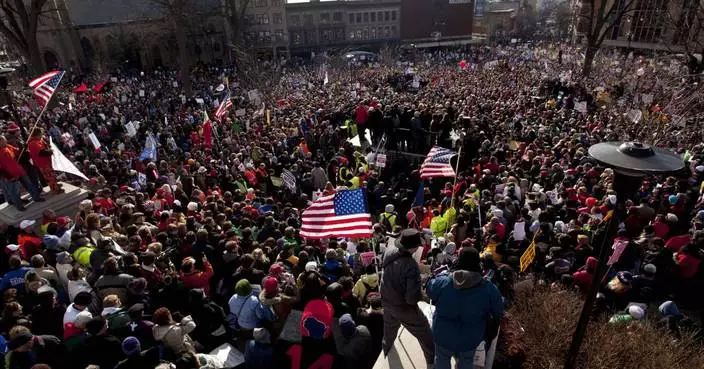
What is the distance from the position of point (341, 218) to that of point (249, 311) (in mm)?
2146

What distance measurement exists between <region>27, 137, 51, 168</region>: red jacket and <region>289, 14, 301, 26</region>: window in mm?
63629

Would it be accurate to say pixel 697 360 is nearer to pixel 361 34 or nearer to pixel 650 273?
pixel 650 273

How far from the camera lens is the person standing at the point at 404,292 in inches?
175

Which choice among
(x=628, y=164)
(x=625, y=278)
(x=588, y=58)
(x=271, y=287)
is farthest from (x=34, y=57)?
(x=588, y=58)

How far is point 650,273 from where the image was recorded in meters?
6.50

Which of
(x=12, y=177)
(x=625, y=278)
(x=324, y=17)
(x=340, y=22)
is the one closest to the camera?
(x=625, y=278)

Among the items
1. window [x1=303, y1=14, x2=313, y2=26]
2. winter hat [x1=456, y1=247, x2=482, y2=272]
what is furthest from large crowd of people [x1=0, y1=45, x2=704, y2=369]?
window [x1=303, y1=14, x2=313, y2=26]

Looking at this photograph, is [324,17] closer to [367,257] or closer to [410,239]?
[367,257]

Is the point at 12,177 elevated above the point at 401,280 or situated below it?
below

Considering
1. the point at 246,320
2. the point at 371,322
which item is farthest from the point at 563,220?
the point at 246,320

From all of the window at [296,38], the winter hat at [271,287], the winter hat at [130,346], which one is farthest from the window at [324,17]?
the winter hat at [130,346]

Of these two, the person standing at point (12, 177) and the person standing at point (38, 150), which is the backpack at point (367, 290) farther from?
the person standing at point (12, 177)

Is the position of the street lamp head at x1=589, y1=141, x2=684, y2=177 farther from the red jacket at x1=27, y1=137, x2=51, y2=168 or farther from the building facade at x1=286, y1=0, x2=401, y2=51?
the building facade at x1=286, y1=0, x2=401, y2=51

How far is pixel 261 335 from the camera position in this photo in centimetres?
494
